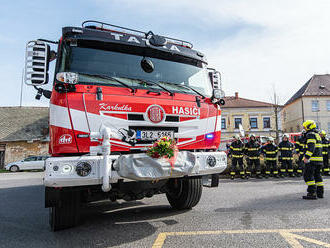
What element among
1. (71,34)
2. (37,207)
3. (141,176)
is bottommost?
(37,207)

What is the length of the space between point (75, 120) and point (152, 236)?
70.9 inches

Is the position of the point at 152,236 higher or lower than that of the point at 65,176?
lower

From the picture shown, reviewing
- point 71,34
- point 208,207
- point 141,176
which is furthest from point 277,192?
point 71,34

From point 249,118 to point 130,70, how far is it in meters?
36.7

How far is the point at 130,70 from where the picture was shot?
3.76 meters

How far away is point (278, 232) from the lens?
129 inches

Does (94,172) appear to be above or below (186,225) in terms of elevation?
above

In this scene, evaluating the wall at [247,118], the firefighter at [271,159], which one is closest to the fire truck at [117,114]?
the firefighter at [271,159]

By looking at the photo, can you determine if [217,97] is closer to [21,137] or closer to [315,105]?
[21,137]

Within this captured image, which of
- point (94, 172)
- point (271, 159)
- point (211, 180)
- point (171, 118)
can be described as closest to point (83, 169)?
point (94, 172)

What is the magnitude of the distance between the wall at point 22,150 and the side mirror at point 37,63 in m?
23.2

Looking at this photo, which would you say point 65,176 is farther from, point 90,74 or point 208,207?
point 208,207

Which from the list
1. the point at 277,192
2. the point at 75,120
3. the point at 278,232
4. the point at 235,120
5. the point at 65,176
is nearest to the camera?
the point at 65,176

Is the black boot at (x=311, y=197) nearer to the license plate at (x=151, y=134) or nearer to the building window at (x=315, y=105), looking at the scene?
the license plate at (x=151, y=134)
